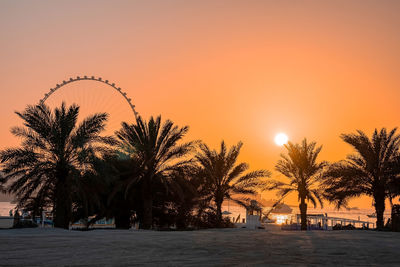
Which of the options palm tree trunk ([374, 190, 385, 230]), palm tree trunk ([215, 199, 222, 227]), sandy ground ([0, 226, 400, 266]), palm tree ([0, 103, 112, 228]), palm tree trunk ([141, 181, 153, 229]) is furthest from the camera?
palm tree trunk ([215, 199, 222, 227])

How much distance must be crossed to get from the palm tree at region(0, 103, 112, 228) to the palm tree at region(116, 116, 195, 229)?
4.03 m

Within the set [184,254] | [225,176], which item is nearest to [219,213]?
[225,176]

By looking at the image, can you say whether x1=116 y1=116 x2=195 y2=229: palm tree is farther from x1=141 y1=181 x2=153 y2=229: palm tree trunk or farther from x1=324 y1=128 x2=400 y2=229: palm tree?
x1=324 y1=128 x2=400 y2=229: palm tree

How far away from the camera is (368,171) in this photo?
2797 cm

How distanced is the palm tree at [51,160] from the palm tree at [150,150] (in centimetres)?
403

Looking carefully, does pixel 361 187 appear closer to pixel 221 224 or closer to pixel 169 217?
pixel 221 224

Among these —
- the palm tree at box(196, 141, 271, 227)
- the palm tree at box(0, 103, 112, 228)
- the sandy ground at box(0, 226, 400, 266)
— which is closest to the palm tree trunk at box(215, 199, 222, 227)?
the palm tree at box(196, 141, 271, 227)

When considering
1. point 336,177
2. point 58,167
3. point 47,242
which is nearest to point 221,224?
point 336,177

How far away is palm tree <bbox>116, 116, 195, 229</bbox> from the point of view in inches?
1041

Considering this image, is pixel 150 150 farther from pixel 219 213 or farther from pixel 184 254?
pixel 184 254

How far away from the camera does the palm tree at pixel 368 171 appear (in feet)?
90.8

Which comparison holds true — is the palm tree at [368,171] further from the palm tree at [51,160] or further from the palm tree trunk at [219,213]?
the palm tree at [51,160]

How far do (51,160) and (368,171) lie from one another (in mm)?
19019

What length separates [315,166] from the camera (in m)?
30.8
